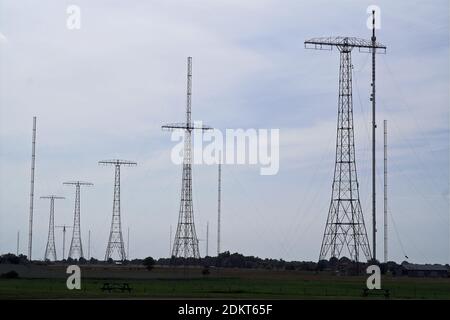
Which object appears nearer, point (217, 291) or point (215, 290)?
point (217, 291)

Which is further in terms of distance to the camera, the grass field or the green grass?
the grass field

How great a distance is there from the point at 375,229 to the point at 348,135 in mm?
9386

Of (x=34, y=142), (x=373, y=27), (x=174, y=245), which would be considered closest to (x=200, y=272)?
(x=174, y=245)

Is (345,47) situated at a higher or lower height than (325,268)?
higher

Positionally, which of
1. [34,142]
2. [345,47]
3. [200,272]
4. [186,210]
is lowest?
[200,272]

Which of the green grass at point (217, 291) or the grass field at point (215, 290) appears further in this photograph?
the grass field at point (215, 290)

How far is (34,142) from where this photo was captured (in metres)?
80.9
